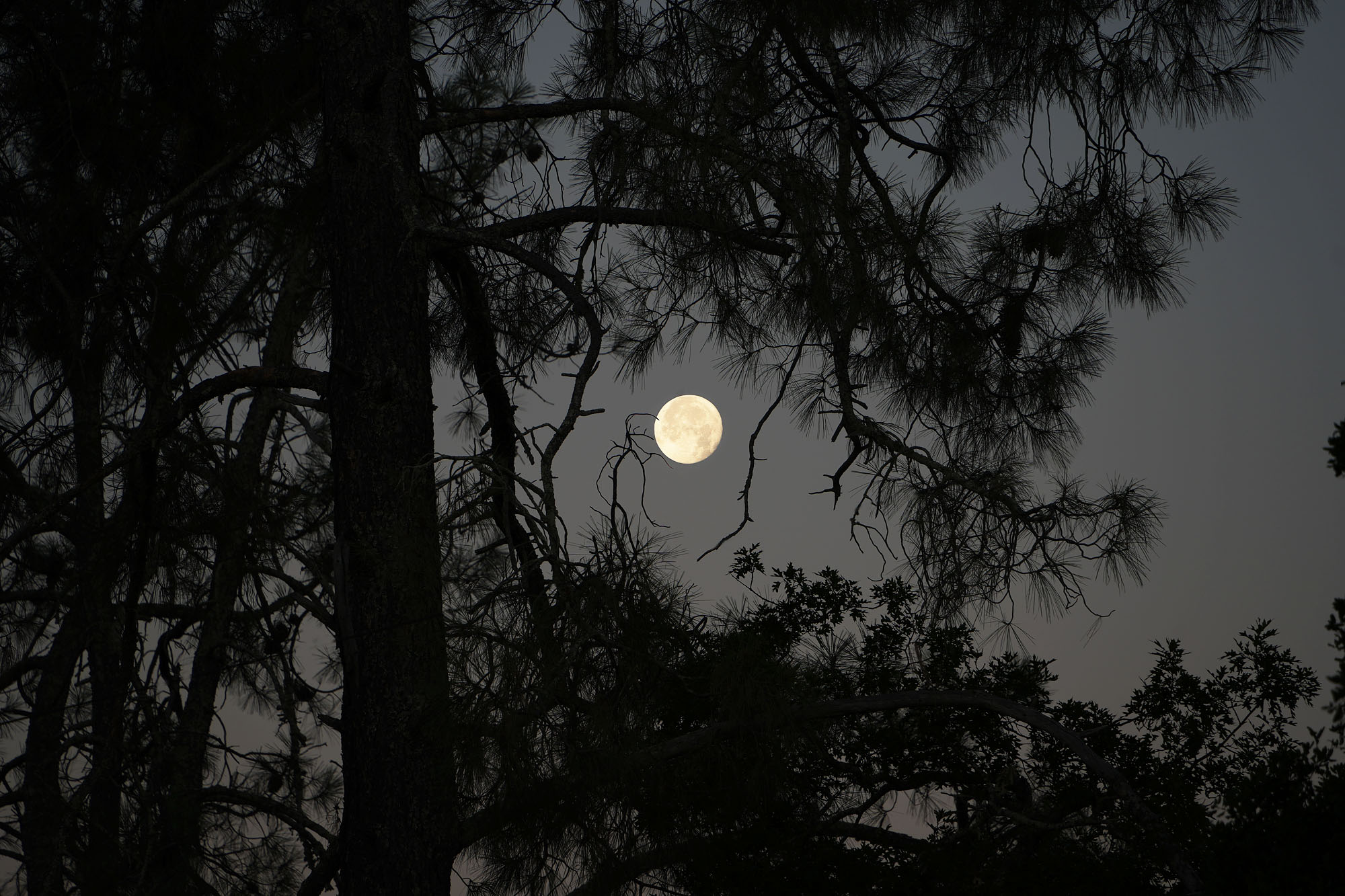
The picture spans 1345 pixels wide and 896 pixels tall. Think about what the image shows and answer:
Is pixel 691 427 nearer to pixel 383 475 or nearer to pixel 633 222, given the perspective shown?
pixel 633 222

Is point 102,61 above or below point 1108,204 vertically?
above

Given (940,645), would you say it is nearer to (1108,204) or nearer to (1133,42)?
(1108,204)

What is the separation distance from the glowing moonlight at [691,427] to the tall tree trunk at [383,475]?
99cm

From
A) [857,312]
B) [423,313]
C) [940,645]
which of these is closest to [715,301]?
[857,312]

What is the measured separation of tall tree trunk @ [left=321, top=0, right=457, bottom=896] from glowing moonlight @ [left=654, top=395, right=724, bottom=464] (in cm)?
99

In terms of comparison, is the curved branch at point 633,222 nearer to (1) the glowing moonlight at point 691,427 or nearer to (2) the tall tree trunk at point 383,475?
(2) the tall tree trunk at point 383,475

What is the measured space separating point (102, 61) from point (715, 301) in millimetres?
2135

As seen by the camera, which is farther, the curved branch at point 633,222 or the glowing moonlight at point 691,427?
the glowing moonlight at point 691,427

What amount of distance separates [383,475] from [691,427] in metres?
1.34

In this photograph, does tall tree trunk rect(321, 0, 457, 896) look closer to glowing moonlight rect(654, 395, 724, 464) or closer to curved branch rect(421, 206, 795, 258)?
curved branch rect(421, 206, 795, 258)

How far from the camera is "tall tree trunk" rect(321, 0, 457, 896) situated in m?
2.71

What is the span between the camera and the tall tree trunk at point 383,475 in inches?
107

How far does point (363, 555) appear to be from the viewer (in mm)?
2834

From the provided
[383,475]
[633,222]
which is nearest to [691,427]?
[633,222]
